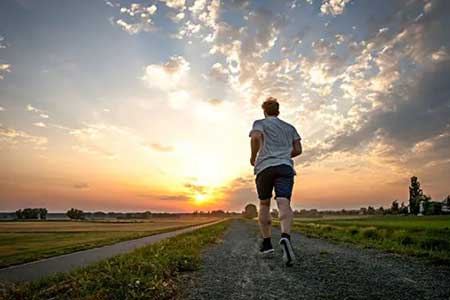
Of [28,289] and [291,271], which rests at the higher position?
[291,271]

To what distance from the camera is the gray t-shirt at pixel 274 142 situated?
223 inches

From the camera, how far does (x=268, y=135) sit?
5.82 m

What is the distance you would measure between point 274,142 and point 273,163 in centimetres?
39

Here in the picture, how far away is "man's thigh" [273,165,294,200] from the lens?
18.1ft

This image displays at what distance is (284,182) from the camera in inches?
219

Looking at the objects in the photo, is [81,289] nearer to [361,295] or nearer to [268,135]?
[361,295]

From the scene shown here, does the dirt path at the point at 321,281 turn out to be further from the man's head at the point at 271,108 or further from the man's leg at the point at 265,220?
the man's head at the point at 271,108

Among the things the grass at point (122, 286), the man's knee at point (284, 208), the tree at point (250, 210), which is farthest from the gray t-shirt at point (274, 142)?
the tree at point (250, 210)

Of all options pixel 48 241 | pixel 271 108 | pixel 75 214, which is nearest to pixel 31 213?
pixel 75 214

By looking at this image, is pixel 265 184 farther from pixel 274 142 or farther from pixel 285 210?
pixel 274 142

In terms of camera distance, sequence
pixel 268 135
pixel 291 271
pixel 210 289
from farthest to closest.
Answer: pixel 268 135
pixel 291 271
pixel 210 289

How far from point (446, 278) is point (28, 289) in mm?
5743

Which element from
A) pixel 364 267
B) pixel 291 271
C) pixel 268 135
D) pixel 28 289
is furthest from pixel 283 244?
pixel 28 289

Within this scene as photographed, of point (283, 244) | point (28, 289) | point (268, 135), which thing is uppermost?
point (268, 135)
